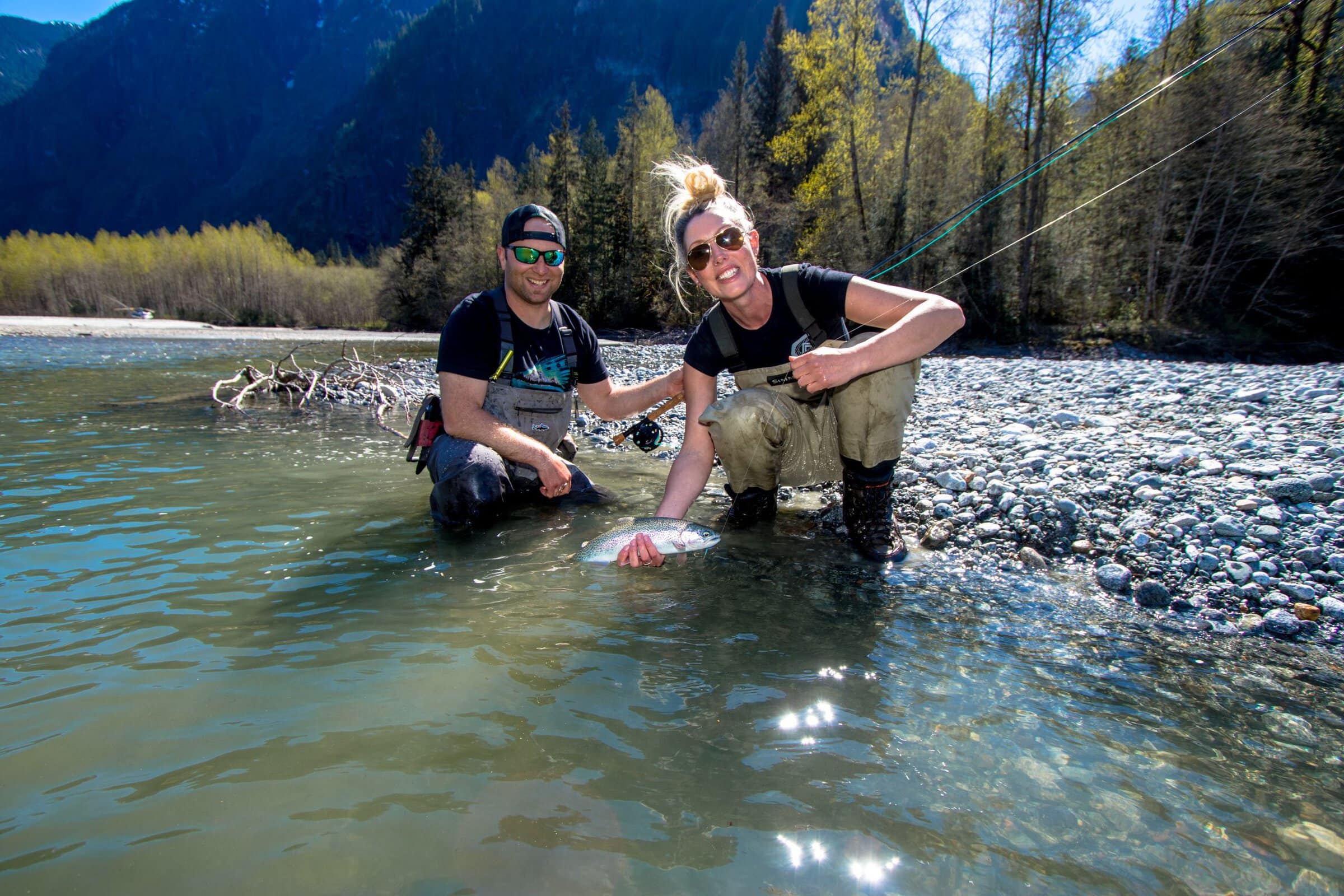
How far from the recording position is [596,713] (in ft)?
7.65

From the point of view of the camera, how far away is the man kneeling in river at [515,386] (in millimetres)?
4426

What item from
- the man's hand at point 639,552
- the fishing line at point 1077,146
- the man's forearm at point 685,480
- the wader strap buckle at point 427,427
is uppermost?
the fishing line at point 1077,146

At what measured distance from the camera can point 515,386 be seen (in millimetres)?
4762

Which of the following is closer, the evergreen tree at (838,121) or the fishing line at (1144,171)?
the fishing line at (1144,171)

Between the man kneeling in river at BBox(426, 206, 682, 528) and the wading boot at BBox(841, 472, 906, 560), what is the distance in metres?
1.51

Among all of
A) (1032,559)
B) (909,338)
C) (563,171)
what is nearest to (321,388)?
(909,338)

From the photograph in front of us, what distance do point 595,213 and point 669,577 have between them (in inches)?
1555

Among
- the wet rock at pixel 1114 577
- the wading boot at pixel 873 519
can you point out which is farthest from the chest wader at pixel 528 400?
the wet rock at pixel 1114 577

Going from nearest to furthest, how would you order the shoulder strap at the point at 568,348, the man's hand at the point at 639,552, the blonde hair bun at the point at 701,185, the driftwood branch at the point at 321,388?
the man's hand at the point at 639,552 < the blonde hair bun at the point at 701,185 < the shoulder strap at the point at 568,348 < the driftwood branch at the point at 321,388

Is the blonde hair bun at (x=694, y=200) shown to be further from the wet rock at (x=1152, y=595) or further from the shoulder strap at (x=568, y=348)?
the wet rock at (x=1152, y=595)

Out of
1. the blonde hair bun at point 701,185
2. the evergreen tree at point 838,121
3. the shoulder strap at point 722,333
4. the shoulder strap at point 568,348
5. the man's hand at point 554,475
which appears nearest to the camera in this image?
the blonde hair bun at point 701,185

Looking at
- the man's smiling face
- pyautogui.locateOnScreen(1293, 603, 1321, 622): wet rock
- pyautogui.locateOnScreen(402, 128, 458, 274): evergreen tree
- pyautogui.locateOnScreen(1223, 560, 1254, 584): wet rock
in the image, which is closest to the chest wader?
the man's smiling face

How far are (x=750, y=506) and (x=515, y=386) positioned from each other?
1908 millimetres

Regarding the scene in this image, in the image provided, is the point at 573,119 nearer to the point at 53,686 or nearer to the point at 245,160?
the point at 245,160
